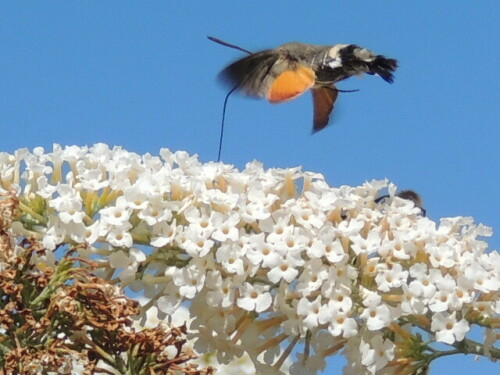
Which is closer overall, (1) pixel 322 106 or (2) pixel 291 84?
(2) pixel 291 84

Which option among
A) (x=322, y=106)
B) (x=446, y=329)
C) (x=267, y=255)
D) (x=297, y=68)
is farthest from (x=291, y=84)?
(x=446, y=329)

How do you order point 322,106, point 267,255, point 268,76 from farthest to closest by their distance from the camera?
point 322,106 → point 268,76 → point 267,255

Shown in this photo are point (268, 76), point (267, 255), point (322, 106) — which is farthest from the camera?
point (322, 106)

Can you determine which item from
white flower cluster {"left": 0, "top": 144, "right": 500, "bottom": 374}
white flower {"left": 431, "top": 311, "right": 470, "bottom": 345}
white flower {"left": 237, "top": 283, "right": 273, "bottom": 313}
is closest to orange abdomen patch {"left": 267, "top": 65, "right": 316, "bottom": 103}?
white flower cluster {"left": 0, "top": 144, "right": 500, "bottom": 374}

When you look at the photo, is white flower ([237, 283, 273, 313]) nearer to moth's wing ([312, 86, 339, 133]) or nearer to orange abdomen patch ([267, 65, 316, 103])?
orange abdomen patch ([267, 65, 316, 103])

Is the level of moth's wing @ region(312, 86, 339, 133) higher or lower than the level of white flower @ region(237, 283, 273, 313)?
higher

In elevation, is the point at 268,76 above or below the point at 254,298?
above

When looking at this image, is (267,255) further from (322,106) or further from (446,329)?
(322,106)
